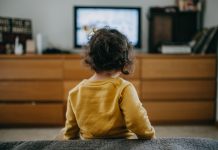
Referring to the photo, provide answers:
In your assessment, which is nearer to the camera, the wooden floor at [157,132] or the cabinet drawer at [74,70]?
the wooden floor at [157,132]

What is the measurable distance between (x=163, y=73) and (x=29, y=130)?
1.55 m

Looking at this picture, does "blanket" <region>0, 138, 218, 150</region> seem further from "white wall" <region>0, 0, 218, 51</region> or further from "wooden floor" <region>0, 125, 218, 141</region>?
"white wall" <region>0, 0, 218, 51</region>

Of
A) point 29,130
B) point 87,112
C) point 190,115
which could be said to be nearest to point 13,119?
point 29,130

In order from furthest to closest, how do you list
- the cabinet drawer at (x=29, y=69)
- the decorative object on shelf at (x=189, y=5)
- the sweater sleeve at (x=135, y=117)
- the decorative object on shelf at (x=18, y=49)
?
1. the decorative object on shelf at (x=189, y=5)
2. the decorative object on shelf at (x=18, y=49)
3. the cabinet drawer at (x=29, y=69)
4. the sweater sleeve at (x=135, y=117)

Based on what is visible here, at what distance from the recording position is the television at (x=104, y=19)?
12.2 feet

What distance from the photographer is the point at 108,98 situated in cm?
111

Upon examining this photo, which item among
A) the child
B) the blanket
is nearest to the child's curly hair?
the child

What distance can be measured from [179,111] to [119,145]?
9.10ft

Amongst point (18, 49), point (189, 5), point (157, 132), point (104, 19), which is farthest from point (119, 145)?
point (189, 5)

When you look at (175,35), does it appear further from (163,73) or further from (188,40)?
(163,73)

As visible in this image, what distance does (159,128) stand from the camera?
11.2 ft

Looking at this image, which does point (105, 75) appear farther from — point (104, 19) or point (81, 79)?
point (104, 19)

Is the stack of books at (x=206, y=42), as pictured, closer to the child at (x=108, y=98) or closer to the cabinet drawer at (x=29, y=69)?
the cabinet drawer at (x=29, y=69)

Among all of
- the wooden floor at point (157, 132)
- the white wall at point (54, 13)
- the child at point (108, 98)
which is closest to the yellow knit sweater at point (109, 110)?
the child at point (108, 98)
